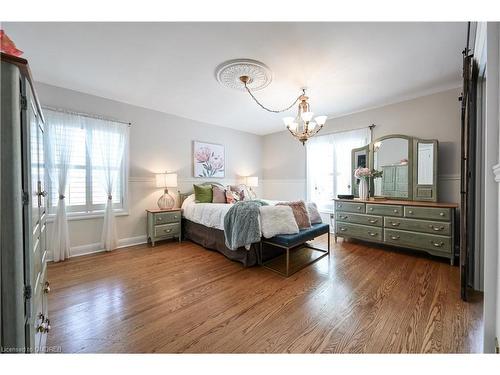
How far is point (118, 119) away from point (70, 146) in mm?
808

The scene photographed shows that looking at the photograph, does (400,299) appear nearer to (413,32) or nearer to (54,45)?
(413,32)

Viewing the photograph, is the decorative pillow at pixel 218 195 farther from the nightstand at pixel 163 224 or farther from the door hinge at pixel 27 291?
the door hinge at pixel 27 291

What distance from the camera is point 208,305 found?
179cm

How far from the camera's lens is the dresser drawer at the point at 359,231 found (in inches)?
126

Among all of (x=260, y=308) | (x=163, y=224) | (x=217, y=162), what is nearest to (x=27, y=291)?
(x=260, y=308)

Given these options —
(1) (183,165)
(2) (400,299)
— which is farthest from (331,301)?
(1) (183,165)

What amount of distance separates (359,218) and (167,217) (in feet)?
10.8

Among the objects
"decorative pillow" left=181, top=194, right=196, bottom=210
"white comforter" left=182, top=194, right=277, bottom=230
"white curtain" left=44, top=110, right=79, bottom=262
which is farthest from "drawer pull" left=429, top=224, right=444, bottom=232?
"white curtain" left=44, top=110, right=79, bottom=262

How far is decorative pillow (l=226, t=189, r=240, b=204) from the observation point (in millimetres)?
3998

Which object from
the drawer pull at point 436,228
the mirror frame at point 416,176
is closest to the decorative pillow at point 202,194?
the mirror frame at point 416,176

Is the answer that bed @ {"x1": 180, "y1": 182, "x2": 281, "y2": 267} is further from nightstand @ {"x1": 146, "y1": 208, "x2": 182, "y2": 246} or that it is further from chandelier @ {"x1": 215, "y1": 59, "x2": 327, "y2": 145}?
chandelier @ {"x1": 215, "y1": 59, "x2": 327, "y2": 145}

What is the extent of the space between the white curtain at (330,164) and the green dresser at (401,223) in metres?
0.79

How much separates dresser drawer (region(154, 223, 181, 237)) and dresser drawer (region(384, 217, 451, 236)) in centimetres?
347
